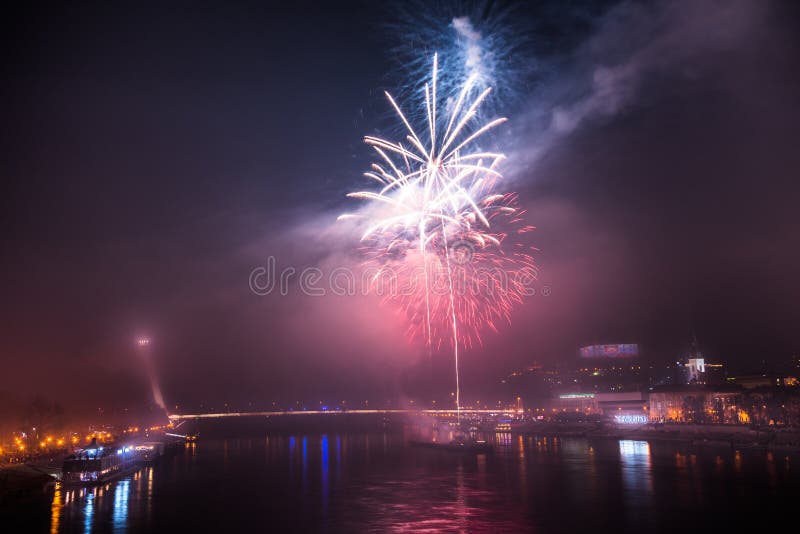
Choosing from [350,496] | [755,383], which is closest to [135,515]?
[350,496]

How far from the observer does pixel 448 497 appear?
1507 inches

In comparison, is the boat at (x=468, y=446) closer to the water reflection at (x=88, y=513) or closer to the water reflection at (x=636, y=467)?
the water reflection at (x=636, y=467)

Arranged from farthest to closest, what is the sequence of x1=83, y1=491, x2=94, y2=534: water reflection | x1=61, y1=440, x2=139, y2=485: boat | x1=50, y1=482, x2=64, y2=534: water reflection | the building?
1. the building
2. x1=61, y1=440, x2=139, y2=485: boat
3. x1=50, y1=482, x2=64, y2=534: water reflection
4. x1=83, y1=491, x2=94, y2=534: water reflection

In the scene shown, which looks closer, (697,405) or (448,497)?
(448,497)

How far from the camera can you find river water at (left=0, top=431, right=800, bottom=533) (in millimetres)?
31172

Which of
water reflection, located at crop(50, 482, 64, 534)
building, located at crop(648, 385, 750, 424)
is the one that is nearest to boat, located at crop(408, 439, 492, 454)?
building, located at crop(648, 385, 750, 424)

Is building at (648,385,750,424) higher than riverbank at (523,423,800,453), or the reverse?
building at (648,385,750,424)

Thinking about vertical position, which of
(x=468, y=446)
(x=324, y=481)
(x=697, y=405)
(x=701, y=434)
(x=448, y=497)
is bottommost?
(x=324, y=481)

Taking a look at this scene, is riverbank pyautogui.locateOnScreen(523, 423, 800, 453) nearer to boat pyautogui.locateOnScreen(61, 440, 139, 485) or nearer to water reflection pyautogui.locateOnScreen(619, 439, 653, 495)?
water reflection pyautogui.locateOnScreen(619, 439, 653, 495)

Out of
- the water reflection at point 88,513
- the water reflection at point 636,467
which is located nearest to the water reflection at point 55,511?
the water reflection at point 88,513

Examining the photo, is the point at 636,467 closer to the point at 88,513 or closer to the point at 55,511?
the point at 88,513

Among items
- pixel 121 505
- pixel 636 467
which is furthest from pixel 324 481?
pixel 636 467

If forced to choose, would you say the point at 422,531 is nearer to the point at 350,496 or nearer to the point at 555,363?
the point at 350,496

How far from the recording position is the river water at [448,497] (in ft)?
102
